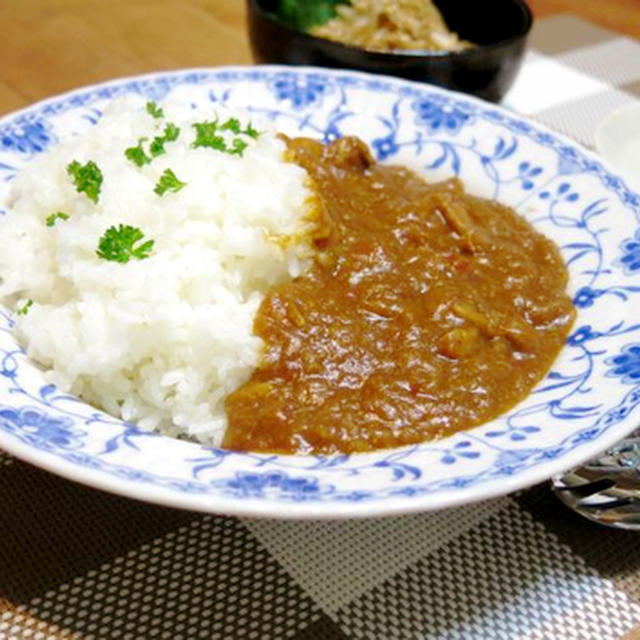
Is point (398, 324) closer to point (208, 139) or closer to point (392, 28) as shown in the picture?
point (208, 139)

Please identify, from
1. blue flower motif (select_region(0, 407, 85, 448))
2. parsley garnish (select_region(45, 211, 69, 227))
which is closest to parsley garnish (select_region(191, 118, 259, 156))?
parsley garnish (select_region(45, 211, 69, 227))

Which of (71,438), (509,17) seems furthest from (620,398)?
(509,17)

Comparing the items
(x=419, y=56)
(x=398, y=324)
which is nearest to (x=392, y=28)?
→ (x=419, y=56)

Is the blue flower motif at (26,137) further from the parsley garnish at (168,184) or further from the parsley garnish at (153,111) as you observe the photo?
the parsley garnish at (168,184)

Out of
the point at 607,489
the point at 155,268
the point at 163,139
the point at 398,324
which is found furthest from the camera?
the point at 163,139

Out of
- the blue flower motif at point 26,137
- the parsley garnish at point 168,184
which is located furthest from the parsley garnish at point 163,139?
the blue flower motif at point 26,137

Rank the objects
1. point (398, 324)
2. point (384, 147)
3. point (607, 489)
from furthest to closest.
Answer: point (384, 147)
point (398, 324)
point (607, 489)

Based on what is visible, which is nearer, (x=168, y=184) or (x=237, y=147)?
(x=168, y=184)

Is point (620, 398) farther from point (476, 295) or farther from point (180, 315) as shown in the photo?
point (180, 315)
